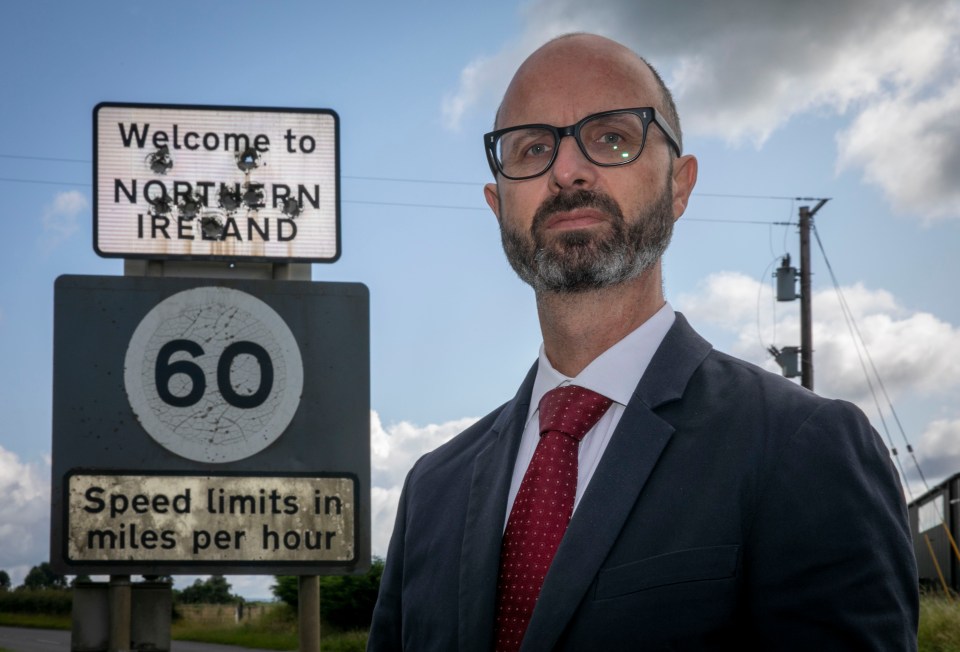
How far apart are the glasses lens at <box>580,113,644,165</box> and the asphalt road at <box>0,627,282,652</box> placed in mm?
30070

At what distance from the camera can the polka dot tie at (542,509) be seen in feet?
6.29

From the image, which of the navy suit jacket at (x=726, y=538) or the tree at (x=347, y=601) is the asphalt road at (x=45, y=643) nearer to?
the tree at (x=347, y=601)

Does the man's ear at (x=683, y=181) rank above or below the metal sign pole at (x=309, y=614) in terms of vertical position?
above

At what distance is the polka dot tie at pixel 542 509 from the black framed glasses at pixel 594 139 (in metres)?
0.43

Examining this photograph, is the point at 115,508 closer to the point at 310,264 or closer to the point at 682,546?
the point at 310,264

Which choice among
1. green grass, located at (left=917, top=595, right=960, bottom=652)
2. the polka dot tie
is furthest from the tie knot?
green grass, located at (left=917, top=595, right=960, bottom=652)

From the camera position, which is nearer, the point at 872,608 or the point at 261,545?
the point at 872,608

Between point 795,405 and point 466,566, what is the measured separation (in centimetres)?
65

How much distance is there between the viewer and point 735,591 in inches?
67.4

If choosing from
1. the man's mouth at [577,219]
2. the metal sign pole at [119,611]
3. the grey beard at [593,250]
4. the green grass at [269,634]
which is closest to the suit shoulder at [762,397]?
the grey beard at [593,250]

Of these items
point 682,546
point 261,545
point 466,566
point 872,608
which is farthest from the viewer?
point 261,545

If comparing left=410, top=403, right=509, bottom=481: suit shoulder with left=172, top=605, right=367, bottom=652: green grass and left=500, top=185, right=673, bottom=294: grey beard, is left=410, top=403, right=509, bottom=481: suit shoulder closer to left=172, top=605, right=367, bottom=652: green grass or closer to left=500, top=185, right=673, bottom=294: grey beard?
left=500, top=185, right=673, bottom=294: grey beard

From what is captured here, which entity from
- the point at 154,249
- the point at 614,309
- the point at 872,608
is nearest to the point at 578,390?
the point at 614,309

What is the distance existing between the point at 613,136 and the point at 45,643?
36.3 m
